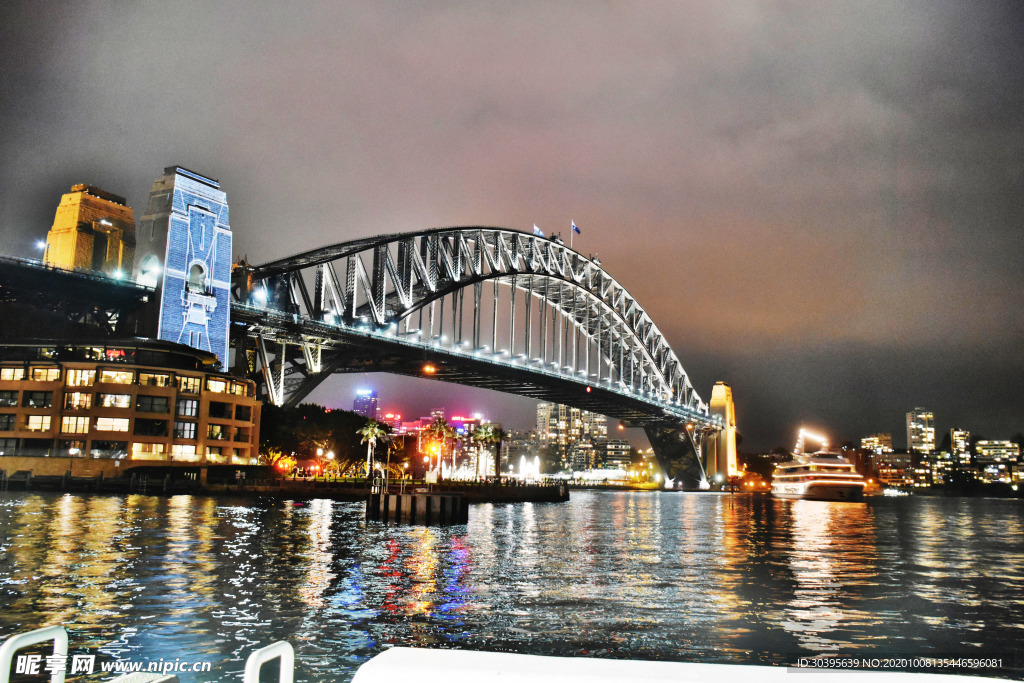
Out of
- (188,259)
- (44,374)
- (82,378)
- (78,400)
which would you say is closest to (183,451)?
(78,400)

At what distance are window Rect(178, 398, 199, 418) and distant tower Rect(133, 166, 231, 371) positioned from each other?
15.3 ft

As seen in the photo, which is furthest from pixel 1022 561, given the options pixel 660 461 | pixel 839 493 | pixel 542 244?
pixel 660 461

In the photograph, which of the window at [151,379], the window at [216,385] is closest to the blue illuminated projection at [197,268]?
the window at [216,385]

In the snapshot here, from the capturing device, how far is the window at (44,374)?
68.8m

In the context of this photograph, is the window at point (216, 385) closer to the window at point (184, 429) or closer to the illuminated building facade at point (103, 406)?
the illuminated building facade at point (103, 406)

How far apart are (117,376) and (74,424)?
495 centimetres

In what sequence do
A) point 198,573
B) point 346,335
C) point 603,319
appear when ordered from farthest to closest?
point 603,319
point 346,335
point 198,573

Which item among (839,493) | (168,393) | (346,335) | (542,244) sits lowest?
(839,493)

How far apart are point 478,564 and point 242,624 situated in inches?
504

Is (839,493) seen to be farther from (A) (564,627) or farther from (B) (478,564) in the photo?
(A) (564,627)

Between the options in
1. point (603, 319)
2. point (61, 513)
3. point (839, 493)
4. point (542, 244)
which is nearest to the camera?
point (61, 513)

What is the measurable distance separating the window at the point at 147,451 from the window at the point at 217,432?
4.67 meters

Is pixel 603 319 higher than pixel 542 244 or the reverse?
the reverse

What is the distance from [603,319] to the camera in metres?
137
